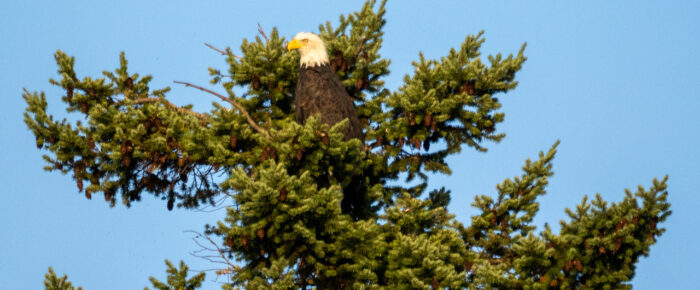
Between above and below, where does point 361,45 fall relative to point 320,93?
above

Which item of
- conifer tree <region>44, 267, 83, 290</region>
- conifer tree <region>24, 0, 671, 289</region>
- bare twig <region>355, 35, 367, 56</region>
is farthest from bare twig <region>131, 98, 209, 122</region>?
conifer tree <region>44, 267, 83, 290</region>

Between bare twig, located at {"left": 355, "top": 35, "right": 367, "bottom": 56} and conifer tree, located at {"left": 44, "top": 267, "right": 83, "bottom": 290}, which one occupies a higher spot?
bare twig, located at {"left": 355, "top": 35, "right": 367, "bottom": 56}

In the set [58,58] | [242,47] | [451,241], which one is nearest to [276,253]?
[451,241]

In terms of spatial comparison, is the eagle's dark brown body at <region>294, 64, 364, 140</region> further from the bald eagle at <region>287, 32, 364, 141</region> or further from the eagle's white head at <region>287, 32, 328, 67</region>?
the eagle's white head at <region>287, 32, 328, 67</region>

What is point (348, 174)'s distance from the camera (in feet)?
28.9

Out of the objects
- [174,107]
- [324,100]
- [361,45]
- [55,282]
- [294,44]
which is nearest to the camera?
[55,282]

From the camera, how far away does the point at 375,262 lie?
26.7 feet

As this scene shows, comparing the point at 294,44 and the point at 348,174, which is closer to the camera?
the point at 348,174

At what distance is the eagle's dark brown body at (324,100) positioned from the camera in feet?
31.9

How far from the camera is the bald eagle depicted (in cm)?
974

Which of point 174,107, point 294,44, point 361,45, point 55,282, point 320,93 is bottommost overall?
point 55,282

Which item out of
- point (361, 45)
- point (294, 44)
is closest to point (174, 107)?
point (294, 44)

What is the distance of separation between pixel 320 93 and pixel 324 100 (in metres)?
0.12

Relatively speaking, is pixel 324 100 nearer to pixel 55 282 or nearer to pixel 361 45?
pixel 361 45
